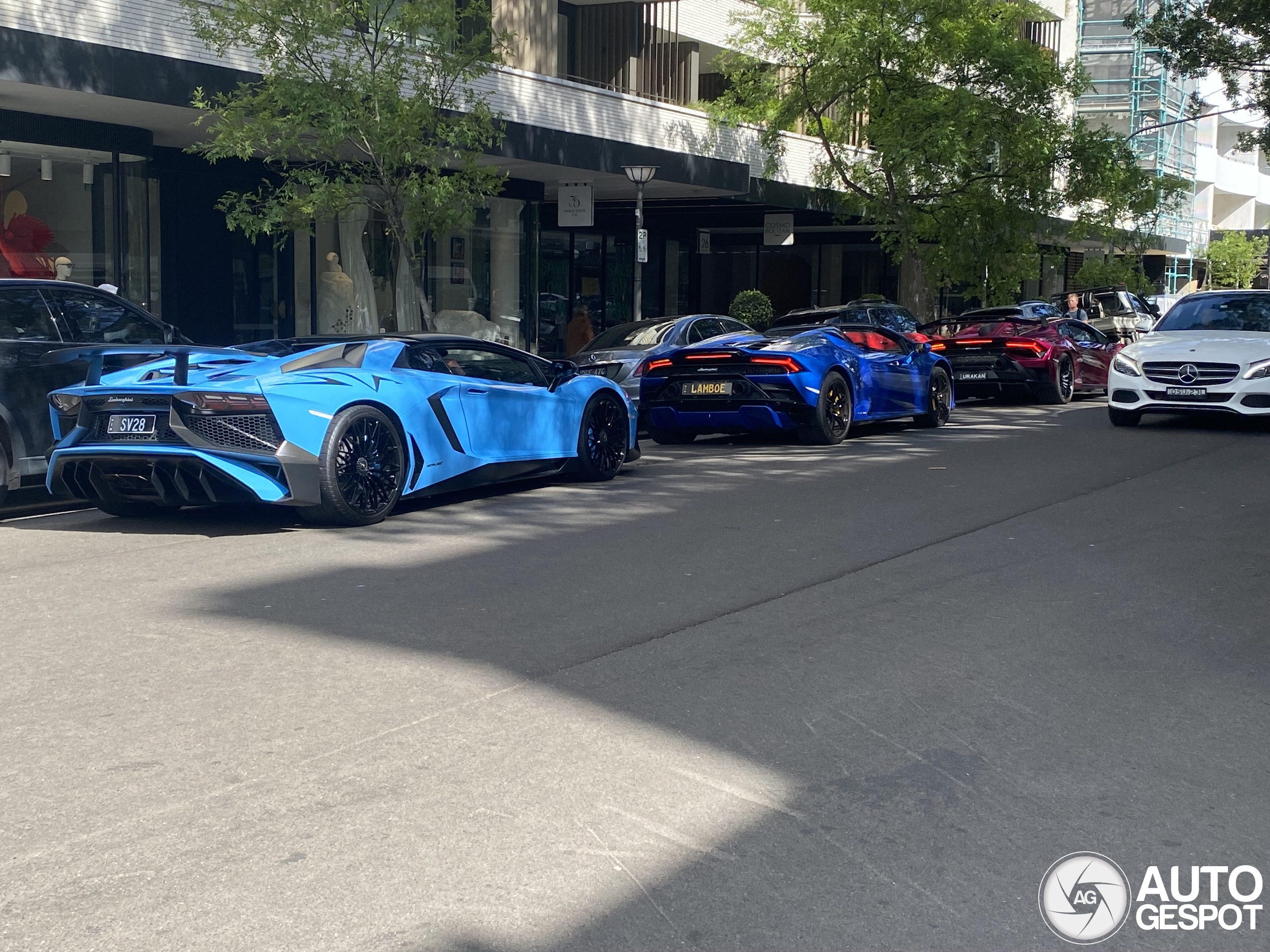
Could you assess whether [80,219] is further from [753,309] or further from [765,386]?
[753,309]

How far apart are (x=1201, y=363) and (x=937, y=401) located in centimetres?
317

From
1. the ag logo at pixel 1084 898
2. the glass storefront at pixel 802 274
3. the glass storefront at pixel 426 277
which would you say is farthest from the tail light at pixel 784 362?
the glass storefront at pixel 802 274

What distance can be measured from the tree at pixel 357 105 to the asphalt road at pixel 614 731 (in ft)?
27.3

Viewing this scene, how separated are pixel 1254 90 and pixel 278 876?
30142 millimetres

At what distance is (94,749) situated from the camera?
4.82 metres

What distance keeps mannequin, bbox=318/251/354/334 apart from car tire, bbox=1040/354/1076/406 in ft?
35.1

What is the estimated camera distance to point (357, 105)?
1667 centimetres

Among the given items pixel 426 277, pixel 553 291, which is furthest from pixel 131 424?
pixel 553 291

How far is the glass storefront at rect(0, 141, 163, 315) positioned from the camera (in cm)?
1786

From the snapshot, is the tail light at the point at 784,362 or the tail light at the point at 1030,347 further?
the tail light at the point at 1030,347

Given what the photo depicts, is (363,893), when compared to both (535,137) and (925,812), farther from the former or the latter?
(535,137)

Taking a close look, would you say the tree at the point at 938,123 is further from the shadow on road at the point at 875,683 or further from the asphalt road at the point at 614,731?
the asphalt road at the point at 614,731

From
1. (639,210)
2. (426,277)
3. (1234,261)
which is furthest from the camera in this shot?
(1234,261)

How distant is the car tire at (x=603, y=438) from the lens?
11.9m
